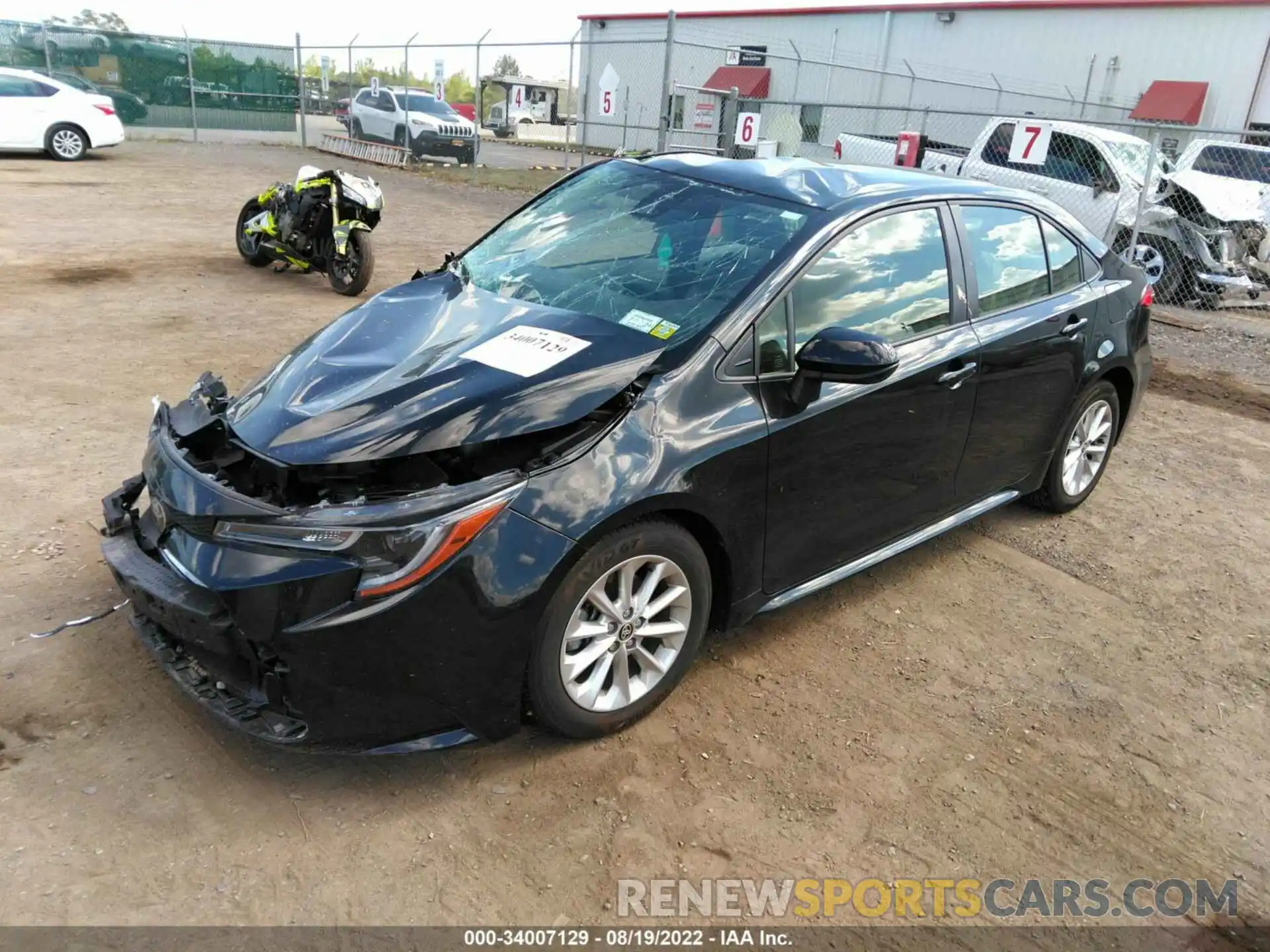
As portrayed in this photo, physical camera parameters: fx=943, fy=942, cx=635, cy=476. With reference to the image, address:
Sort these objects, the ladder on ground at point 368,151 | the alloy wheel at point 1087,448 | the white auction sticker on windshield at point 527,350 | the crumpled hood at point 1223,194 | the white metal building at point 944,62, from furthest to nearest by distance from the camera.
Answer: the white metal building at point 944,62
the ladder on ground at point 368,151
the crumpled hood at point 1223,194
the alloy wheel at point 1087,448
the white auction sticker on windshield at point 527,350

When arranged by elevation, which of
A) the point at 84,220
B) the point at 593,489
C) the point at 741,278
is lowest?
the point at 84,220

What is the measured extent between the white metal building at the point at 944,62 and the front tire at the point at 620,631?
1600 cm

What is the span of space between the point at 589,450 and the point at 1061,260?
2.90 meters

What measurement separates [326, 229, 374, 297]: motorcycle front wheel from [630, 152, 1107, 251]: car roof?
5069 millimetres

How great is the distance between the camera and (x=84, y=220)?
38.2ft

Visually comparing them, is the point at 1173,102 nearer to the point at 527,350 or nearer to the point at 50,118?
the point at 50,118

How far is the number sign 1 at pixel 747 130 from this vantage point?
575 inches

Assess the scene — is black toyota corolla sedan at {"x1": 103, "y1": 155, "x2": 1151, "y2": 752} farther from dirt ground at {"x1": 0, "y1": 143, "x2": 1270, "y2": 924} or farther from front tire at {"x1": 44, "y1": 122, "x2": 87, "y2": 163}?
front tire at {"x1": 44, "y1": 122, "x2": 87, "y2": 163}

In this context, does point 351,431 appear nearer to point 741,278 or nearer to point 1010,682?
point 741,278

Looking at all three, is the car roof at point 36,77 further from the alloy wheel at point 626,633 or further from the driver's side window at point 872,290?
the alloy wheel at point 626,633

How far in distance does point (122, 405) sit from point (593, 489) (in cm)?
409

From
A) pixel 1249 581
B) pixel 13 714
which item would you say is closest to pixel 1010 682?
pixel 1249 581

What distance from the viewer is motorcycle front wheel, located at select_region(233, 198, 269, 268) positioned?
9367mm

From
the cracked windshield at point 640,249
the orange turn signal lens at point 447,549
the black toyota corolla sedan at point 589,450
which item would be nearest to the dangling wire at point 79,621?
the black toyota corolla sedan at point 589,450
